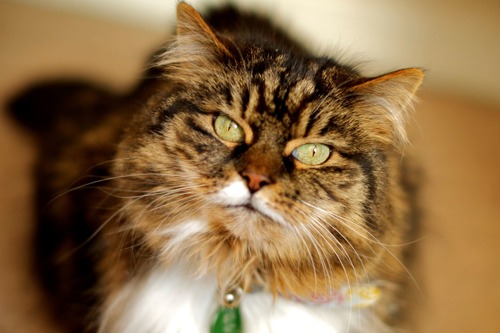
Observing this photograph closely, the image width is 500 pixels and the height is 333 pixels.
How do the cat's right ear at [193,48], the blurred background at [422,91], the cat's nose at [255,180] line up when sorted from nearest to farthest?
the cat's nose at [255,180], the cat's right ear at [193,48], the blurred background at [422,91]

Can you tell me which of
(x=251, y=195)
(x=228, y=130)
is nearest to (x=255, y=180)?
(x=251, y=195)

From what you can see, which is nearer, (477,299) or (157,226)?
(157,226)

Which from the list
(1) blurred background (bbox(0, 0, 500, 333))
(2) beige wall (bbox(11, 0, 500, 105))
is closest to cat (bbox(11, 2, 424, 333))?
A: (1) blurred background (bbox(0, 0, 500, 333))

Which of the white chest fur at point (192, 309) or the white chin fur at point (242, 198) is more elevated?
Result: the white chin fur at point (242, 198)

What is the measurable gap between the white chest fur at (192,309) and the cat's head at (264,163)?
0.06 metres

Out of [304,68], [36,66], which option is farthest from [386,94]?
[36,66]

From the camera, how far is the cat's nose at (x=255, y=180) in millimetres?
896

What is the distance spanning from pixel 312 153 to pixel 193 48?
327 mm

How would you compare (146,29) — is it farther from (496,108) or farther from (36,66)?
(496,108)

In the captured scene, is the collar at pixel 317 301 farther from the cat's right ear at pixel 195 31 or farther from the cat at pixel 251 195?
the cat's right ear at pixel 195 31

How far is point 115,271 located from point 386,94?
0.70m

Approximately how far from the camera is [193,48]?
3.50 feet

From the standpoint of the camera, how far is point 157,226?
1.05 meters

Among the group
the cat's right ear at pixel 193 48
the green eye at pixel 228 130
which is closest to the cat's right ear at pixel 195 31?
the cat's right ear at pixel 193 48
